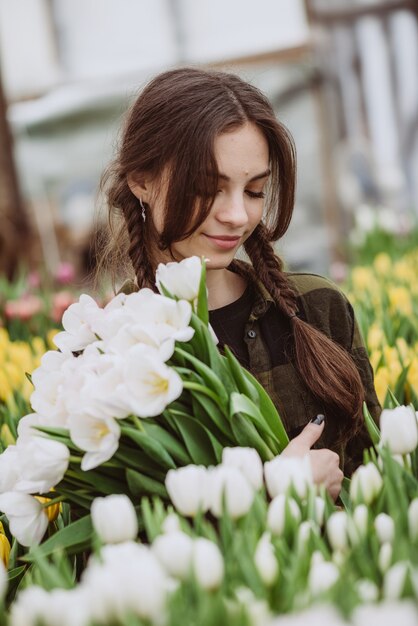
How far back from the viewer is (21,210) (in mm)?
6480

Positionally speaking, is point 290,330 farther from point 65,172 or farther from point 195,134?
point 65,172

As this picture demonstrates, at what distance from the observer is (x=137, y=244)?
1840 mm

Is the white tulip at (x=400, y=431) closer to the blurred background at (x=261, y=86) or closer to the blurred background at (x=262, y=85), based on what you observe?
the blurred background at (x=261, y=86)

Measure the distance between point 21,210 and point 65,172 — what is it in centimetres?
133

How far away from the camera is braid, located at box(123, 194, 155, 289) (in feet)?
5.94

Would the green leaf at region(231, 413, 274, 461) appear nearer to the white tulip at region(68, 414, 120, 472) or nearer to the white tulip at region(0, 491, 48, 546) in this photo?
the white tulip at region(68, 414, 120, 472)

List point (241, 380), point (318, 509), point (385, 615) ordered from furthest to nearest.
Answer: point (241, 380)
point (318, 509)
point (385, 615)

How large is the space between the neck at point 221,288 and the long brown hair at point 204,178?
4 cm

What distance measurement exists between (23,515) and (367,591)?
22.6 inches

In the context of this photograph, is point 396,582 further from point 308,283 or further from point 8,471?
point 308,283

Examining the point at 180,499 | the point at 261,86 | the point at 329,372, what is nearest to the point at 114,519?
the point at 180,499

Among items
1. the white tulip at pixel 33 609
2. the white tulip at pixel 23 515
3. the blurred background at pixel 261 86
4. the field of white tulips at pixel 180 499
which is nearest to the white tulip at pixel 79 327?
the field of white tulips at pixel 180 499

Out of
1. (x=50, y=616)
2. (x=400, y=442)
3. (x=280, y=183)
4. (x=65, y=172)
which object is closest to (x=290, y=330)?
(x=280, y=183)

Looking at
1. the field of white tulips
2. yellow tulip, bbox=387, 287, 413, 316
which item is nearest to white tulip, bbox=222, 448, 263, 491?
the field of white tulips
